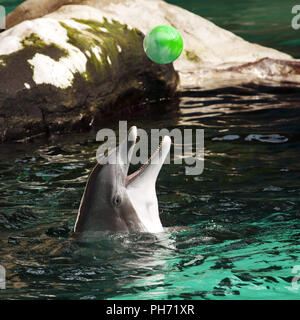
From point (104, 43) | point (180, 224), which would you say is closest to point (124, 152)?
point (180, 224)

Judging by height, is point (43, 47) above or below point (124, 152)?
above

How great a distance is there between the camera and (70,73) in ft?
26.7

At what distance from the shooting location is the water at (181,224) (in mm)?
3566

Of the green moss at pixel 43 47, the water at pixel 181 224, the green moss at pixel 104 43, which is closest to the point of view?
the water at pixel 181 224

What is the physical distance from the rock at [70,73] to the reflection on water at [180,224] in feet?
1.28

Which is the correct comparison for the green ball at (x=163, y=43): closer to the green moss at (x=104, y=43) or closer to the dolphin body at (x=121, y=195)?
the green moss at (x=104, y=43)

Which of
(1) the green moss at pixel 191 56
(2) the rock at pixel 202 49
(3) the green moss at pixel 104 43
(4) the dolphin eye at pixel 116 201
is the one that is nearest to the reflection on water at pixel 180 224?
(4) the dolphin eye at pixel 116 201

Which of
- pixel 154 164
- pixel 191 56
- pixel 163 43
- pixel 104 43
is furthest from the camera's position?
pixel 191 56

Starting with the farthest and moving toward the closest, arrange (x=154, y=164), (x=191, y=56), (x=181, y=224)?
(x=191, y=56) < (x=181, y=224) < (x=154, y=164)

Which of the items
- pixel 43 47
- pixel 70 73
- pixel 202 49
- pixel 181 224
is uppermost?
pixel 202 49

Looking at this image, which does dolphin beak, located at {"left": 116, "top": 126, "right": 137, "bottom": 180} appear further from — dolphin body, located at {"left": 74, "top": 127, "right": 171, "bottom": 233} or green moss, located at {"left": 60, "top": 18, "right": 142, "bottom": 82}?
green moss, located at {"left": 60, "top": 18, "right": 142, "bottom": 82}

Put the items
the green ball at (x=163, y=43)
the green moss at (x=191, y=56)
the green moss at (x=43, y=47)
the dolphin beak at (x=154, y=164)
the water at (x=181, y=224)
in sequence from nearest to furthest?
the water at (x=181, y=224) → the dolphin beak at (x=154, y=164) → the green ball at (x=163, y=43) → the green moss at (x=43, y=47) → the green moss at (x=191, y=56)

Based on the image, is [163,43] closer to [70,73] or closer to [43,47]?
[70,73]

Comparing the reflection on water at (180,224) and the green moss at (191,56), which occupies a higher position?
the green moss at (191,56)
